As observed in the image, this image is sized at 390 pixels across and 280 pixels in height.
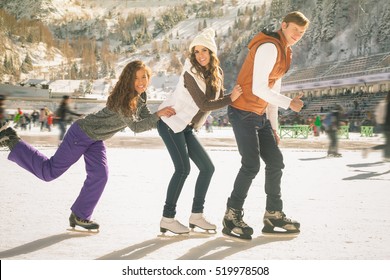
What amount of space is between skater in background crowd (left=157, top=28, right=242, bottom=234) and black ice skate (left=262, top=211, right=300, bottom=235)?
0.29 m

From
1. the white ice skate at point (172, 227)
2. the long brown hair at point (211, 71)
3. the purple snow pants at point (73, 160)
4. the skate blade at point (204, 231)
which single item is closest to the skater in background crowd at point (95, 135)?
the purple snow pants at point (73, 160)

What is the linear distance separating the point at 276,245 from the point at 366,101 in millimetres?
31904

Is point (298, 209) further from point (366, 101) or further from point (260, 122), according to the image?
point (366, 101)

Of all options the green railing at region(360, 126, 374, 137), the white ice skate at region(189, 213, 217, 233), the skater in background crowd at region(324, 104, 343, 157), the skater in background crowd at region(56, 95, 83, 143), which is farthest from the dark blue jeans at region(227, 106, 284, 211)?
the green railing at region(360, 126, 374, 137)

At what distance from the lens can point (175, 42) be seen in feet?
227

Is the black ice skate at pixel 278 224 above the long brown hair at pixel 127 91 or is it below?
below

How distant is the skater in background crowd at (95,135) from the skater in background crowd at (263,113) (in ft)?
1.34

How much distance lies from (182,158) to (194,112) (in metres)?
0.26

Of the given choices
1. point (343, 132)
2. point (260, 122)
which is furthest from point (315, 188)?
point (343, 132)

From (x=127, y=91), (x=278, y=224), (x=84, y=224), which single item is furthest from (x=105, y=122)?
(x=278, y=224)

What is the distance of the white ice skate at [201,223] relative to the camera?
97.0 inches

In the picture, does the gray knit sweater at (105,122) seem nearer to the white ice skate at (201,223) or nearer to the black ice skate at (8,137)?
the black ice skate at (8,137)

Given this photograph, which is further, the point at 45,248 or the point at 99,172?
the point at 99,172

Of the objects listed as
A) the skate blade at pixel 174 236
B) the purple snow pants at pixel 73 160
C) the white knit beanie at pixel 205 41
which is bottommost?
the skate blade at pixel 174 236
